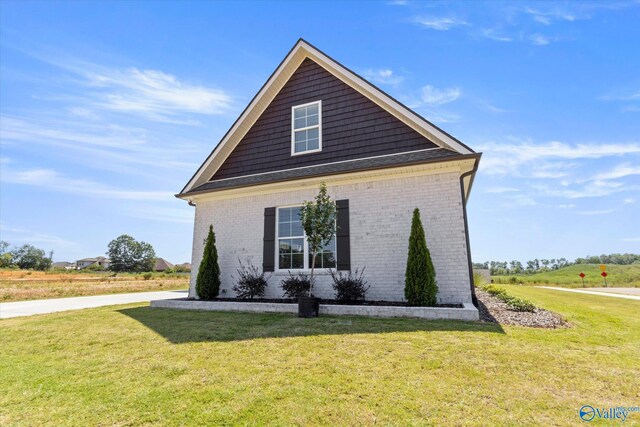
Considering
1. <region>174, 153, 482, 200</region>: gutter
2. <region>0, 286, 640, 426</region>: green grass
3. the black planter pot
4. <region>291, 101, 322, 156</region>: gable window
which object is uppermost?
<region>291, 101, 322, 156</region>: gable window

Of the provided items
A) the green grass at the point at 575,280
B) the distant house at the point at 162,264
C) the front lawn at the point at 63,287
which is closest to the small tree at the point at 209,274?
the front lawn at the point at 63,287

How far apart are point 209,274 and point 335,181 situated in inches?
196

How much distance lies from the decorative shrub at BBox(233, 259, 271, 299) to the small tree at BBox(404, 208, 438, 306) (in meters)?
4.38

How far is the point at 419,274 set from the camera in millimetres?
7051

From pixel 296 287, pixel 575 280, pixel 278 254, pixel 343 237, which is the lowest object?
pixel 575 280

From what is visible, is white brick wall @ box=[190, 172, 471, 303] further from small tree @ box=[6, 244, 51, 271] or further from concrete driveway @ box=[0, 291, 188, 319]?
small tree @ box=[6, 244, 51, 271]

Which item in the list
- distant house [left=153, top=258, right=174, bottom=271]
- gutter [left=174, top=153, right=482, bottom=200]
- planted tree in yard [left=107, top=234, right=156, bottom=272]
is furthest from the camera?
distant house [left=153, top=258, right=174, bottom=271]

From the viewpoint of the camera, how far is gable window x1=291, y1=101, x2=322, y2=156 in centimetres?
1005

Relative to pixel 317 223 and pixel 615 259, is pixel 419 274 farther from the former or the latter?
pixel 615 259

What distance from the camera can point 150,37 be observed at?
29.9ft

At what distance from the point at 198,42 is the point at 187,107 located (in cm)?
233

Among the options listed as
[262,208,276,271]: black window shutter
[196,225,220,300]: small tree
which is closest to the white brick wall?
[262,208,276,271]: black window shutter

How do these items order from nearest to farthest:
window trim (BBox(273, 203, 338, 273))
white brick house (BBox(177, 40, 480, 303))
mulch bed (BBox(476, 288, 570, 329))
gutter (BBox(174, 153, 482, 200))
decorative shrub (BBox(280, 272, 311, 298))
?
mulch bed (BBox(476, 288, 570, 329))
gutter (BBox(174, 153, 482, 200))
white brick house (BBox(177, 40, 480, 303))
decorative shrub (BBox(280, 272, 311, 298))
window trim (BBox(273, 203, 338, 273))

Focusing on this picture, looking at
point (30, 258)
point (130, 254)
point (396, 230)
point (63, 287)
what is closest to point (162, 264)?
point (130, 254)
